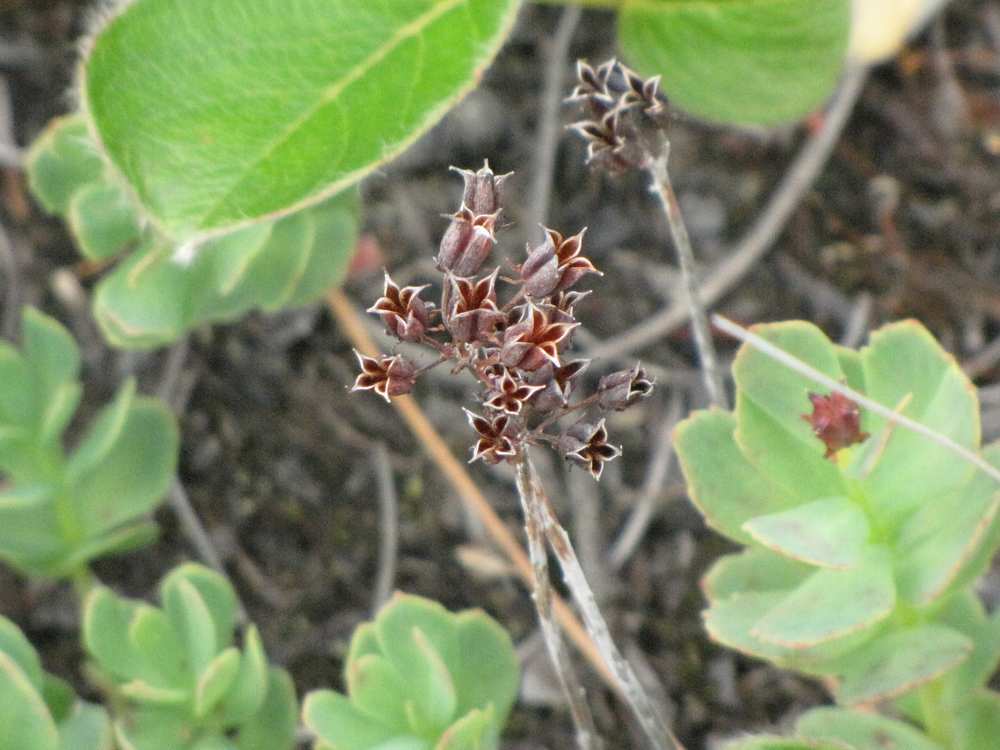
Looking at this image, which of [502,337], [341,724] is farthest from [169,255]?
[502,337]

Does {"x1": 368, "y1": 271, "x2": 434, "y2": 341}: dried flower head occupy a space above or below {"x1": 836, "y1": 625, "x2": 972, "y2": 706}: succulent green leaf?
above

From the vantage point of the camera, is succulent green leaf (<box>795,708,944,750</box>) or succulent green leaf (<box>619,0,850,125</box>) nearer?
succulent green leaf (<box>795,708,944,750</box>)

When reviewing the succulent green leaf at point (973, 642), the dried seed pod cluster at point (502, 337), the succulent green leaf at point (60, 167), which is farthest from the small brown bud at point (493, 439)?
the succulent green leaf at point (60, 167)

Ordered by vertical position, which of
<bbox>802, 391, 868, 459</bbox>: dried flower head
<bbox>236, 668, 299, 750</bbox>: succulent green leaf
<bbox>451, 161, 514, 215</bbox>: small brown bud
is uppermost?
<bbox>451, 161, 514, 215</bbox>: small brown bud

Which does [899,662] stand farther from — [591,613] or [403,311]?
[403,311]

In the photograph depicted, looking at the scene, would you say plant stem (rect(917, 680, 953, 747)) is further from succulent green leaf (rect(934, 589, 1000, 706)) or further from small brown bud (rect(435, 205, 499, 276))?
small brown bud (rect(435, 205, 499, 276))

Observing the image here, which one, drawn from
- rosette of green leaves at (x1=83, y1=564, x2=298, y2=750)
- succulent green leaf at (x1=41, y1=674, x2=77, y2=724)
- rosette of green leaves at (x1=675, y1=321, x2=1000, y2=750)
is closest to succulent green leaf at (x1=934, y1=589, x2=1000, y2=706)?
rosette of green leaves at (x1=675, y1=321, x2=1000, y2=750)
